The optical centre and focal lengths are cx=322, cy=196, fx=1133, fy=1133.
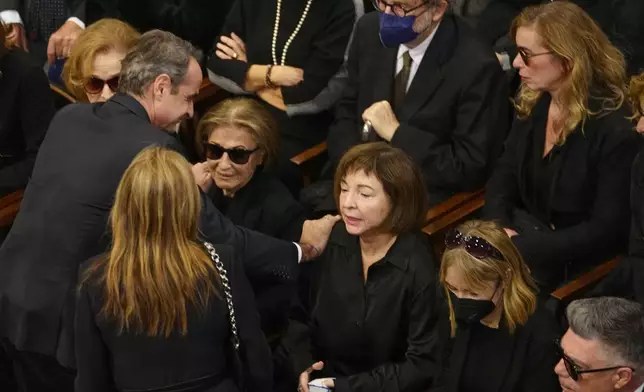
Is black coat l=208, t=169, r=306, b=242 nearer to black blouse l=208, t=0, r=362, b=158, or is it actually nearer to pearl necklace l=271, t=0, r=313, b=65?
black blouse l=208, t=0, r=362, b=158

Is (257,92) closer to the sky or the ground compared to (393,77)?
closer to the ground

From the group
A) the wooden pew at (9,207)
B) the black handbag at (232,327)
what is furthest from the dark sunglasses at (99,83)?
the black handbag at (232,327)

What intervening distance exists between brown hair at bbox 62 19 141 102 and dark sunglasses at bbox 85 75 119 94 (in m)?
0.02

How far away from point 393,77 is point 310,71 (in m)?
0.49

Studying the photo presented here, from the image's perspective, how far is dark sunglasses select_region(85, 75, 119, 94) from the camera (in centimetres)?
412

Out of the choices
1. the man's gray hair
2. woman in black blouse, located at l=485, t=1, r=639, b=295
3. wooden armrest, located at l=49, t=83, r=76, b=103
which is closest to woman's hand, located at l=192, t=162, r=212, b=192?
the man's gray hair

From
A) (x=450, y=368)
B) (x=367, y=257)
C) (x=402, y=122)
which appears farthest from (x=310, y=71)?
(x=450, y=368)

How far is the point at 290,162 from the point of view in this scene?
4.78 m

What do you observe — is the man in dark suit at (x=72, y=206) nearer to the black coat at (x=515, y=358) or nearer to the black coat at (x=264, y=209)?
the black coat at (x=264, y=209)

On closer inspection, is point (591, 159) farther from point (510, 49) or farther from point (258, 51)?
point (258, 51)

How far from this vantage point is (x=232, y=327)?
3090 mm

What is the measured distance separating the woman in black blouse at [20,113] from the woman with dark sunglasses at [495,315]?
6.24 ft

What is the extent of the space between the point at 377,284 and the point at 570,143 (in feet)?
2.88

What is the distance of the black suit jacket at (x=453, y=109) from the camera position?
4203 millimetres
